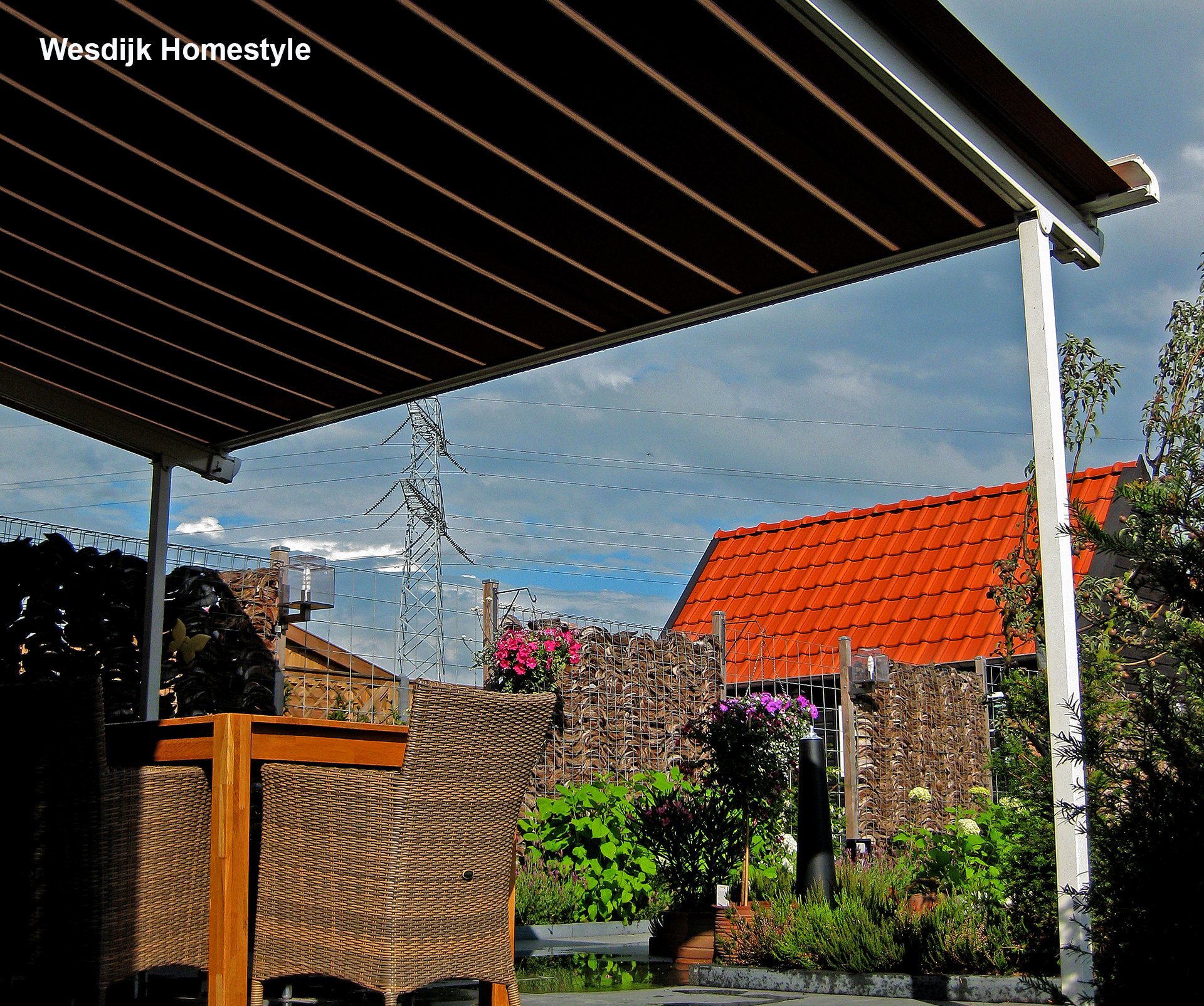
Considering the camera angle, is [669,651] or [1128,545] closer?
[1128,545]

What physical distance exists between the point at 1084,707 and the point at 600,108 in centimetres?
264

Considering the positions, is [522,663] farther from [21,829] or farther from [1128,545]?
[1128,545]

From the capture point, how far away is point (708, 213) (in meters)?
4.00

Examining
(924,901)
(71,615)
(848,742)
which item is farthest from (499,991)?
(848,742)

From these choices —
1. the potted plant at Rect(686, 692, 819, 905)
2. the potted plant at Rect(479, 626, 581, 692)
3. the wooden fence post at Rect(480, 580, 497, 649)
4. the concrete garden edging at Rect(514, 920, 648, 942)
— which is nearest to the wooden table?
the concrete garden edging at Rect(514, 920, 648, 942)

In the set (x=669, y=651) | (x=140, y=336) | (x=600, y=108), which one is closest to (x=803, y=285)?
(x=600, y=108)

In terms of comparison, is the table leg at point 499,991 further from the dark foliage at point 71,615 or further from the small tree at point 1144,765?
the dark foliage at point 71,615

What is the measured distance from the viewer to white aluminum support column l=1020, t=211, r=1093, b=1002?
3.27m

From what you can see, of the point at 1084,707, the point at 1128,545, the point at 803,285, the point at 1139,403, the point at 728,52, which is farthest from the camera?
the point at 1139,403

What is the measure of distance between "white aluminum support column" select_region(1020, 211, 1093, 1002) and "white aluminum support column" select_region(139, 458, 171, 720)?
4739 mm

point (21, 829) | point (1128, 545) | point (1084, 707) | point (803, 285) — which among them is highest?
point (803, 285)

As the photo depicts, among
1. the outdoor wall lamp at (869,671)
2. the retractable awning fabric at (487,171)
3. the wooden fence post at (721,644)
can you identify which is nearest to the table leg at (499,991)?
the retractable awning fabric at (487,171)

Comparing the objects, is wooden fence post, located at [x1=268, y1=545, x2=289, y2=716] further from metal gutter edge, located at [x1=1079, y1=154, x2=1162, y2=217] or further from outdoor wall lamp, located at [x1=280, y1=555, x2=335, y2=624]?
metal gutter edge, located at [x1=1079, y1=154, x2=1162, y2=217]

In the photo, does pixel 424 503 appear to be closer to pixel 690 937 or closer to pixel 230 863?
pixel 690 937
